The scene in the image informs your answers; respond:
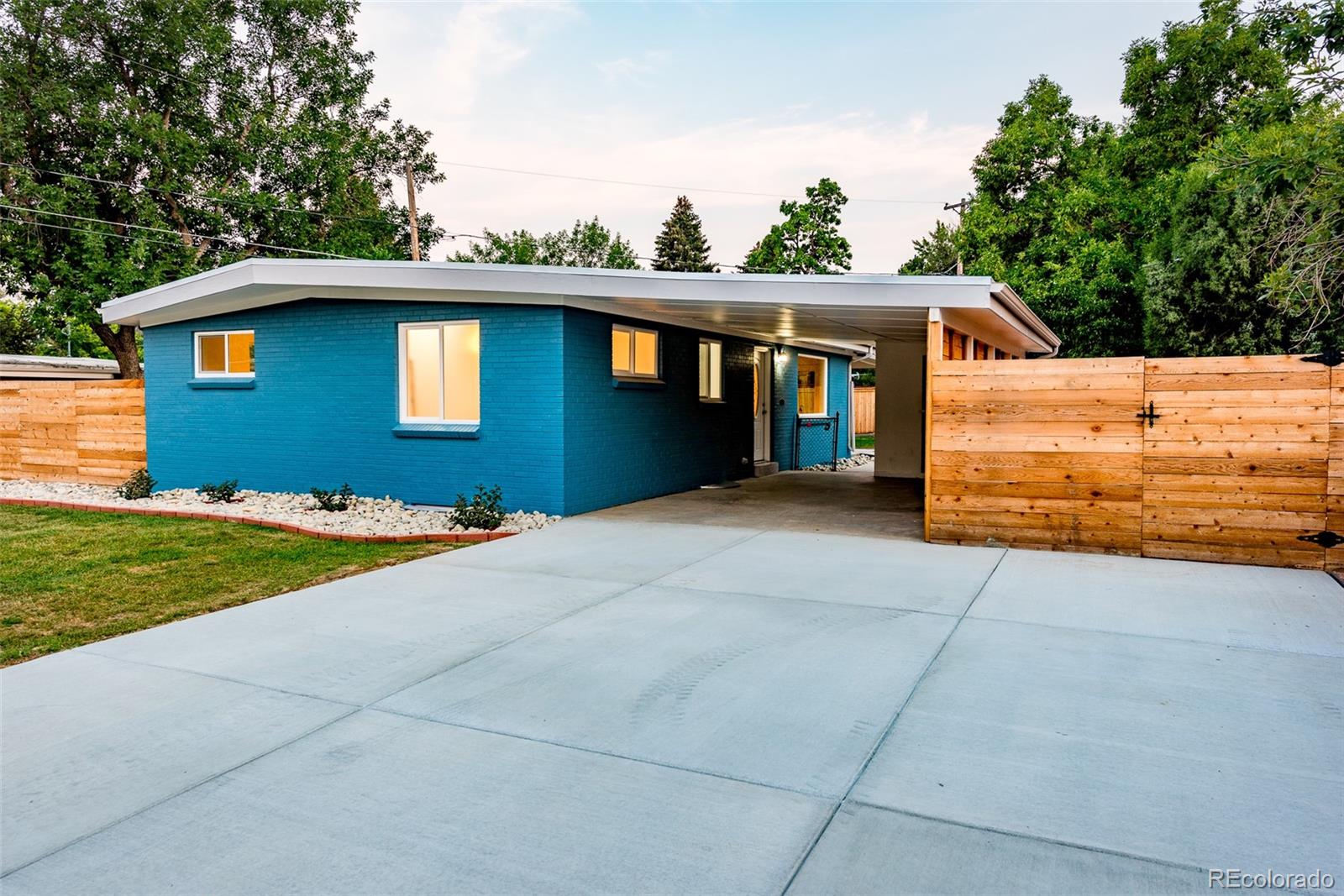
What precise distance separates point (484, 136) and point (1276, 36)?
23684 millimetres

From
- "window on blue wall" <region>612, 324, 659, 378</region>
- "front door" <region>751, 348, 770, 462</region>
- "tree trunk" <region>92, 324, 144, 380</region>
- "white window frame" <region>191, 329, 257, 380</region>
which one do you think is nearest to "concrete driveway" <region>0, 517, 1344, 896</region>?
"window on blue wall" <region>612, 324, 659, 378</region>

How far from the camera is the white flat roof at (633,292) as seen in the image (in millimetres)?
7898

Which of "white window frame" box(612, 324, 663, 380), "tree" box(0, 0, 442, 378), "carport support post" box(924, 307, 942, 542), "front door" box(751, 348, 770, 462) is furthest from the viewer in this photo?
"tree" box(0, 0, 442, 378)

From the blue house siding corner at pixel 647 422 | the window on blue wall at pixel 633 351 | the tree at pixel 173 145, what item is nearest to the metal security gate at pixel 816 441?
the blue house siding corner at pixel 647 422

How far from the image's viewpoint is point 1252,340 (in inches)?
602

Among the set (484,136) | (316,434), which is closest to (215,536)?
(316,434)

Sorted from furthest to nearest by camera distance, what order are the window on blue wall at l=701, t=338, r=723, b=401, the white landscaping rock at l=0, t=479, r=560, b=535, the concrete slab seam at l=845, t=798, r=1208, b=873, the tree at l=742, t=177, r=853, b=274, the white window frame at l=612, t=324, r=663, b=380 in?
the tree at l=742, t=177, r=853, b=274, the window on blue wall at l=701, t=338, r=723, b=401, the white window frame at l=612, t=324, r=663, b=380, the white landscaping rock at l=0, t=479, r=560, b=535, the concrete slab seam at l=845, t=798, r=1208, b=873

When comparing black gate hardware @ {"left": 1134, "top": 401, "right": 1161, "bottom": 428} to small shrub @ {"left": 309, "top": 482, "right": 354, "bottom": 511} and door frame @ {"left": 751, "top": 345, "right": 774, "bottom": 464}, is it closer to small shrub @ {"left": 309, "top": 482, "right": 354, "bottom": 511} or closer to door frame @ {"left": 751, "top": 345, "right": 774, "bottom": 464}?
door frame @ {"left": 751, "top": 345, "right": 774, "bottom": 464}

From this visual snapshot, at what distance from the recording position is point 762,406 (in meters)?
15.3

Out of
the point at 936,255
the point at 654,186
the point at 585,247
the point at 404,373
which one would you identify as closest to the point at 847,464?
the point at 404,373

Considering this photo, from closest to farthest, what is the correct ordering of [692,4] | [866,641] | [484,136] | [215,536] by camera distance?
1. [866,641]
2. [215,536]
3. [692,4]
4. [484,136]

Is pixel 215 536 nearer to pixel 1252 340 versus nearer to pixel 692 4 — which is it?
pixel 692 4

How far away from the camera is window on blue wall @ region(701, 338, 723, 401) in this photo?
1291 cm

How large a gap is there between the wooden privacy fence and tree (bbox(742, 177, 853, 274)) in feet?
95.5
